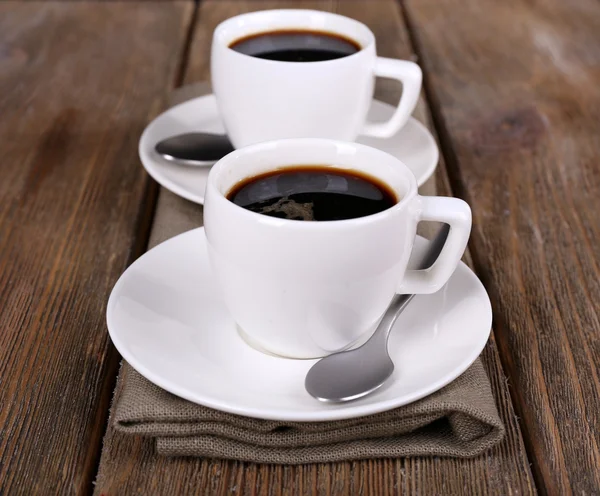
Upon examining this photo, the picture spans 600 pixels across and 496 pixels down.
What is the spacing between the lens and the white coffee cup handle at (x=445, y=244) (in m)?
0.70

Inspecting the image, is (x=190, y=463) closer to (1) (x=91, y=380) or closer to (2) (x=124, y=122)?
(1) (x=91, y=380)

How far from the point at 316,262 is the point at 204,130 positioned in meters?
0.60

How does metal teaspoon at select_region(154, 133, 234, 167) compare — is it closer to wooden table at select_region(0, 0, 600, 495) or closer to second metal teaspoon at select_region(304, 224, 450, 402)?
wooden table at select_region(0, 0, 600, 495)

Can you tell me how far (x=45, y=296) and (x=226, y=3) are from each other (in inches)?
44.9

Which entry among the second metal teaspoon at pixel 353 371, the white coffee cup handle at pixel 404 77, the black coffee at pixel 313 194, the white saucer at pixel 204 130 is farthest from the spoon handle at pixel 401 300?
the white coffee cup handle at pixel 404 77

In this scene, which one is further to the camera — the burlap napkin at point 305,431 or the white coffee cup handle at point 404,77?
the white coffee cup handle at point 404,77

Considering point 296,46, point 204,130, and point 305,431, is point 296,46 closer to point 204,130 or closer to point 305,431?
point 204,130

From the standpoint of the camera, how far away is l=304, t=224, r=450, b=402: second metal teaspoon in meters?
0.64

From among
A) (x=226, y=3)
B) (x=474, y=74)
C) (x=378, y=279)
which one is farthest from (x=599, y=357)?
(x=226, y=3)

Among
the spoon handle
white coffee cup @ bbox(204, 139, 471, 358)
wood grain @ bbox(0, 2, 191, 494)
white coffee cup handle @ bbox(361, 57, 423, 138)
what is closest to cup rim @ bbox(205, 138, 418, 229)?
white coffee cup @ bbox(204, 139, 471, 358)

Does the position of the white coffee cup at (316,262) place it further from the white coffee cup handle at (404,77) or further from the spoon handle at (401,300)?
the white coffee cup handle at (404,77)

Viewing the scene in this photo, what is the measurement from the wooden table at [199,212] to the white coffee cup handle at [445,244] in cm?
11

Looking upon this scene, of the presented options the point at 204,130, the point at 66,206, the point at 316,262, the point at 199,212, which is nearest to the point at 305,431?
the point at 316,262

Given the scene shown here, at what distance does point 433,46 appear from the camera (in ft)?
5.23
